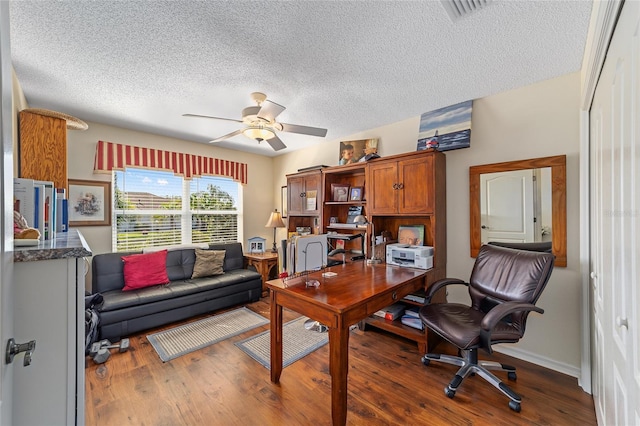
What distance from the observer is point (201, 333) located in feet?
9.65

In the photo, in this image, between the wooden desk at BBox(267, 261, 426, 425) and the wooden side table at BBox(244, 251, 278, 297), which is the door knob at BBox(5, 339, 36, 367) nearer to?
the wooden desk at BBox(267, 261, 426, 425)

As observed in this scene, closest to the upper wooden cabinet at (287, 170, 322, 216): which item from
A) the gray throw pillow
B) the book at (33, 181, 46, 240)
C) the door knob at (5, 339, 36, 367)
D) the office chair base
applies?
the gray throw pillow

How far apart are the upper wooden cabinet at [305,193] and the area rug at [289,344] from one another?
5.41 feet

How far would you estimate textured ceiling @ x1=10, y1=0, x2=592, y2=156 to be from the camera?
5.10ft

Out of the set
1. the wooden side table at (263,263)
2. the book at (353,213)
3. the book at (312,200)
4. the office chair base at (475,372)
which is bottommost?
the office chair base at (475,372)

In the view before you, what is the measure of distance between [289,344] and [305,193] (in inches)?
84.6

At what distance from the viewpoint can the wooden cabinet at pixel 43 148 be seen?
2.19m

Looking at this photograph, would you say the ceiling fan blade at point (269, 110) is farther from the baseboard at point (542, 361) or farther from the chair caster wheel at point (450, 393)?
the baseboard at point (542, 361)

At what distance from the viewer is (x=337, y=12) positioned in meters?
1.55

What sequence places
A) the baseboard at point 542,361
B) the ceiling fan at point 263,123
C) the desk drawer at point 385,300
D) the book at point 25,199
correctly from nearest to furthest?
the book at point 25,199
the desk drawer at point 385,300
the baseboard at point 542,361
the ceiling fan at point 263,123

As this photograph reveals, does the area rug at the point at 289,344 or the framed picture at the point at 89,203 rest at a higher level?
the framed picture at the point at 89,203

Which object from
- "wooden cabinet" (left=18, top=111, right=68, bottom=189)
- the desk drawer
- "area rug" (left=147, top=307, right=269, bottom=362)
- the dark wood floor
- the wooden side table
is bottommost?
the dark wood floor

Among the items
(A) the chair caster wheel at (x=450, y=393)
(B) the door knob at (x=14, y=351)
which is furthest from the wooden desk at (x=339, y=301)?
(B) the door knob at (x=14, y=351)

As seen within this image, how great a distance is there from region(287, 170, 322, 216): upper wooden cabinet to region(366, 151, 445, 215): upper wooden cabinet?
2.92ft
